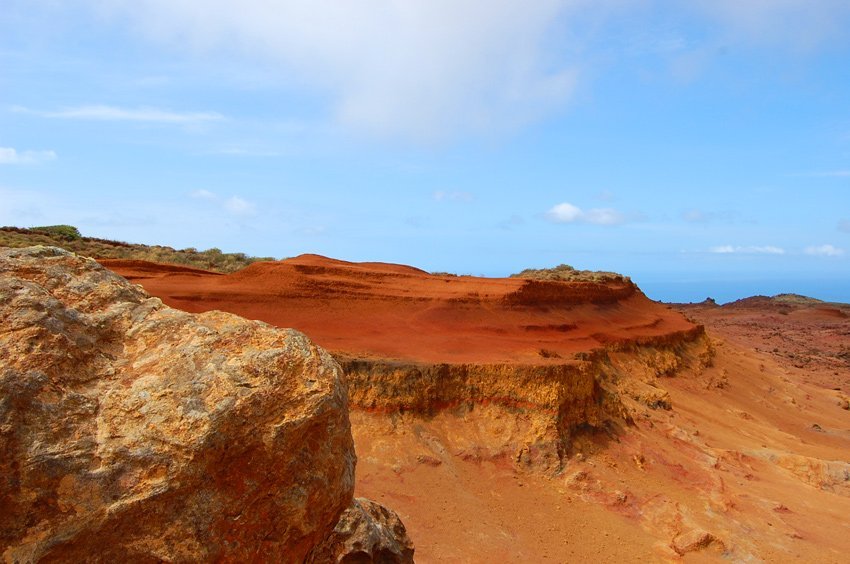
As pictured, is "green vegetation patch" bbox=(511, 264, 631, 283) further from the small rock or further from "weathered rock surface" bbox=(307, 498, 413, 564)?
"weathered rock surface" bbox=(307, 498, 413, 564)

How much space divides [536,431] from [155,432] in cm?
765

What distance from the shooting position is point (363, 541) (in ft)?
12.9

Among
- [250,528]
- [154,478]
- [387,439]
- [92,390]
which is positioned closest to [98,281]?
[92,390]

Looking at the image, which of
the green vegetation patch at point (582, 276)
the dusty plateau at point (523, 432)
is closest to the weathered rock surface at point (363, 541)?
the dusty plateau at point (523, 432)

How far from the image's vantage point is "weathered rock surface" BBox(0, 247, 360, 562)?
2.53m

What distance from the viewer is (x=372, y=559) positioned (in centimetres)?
398

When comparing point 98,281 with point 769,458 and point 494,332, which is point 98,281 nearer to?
point 494,332

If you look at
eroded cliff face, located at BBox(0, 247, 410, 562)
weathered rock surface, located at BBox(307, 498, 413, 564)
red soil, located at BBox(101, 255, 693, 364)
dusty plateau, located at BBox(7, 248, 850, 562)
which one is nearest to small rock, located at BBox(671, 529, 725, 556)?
dusty plateau, located at BBox(7, 248, 850, 562)

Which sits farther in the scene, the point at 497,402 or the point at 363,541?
the point at 497,402

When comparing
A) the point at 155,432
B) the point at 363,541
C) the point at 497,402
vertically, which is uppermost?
the point at 155,432

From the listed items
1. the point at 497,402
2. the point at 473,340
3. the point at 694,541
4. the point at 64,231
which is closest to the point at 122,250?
the point at 64,231

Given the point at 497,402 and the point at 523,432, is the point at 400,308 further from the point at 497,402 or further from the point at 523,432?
the point at 523,432

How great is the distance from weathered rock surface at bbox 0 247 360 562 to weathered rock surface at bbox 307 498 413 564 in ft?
2.31

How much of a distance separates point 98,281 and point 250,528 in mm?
1575
